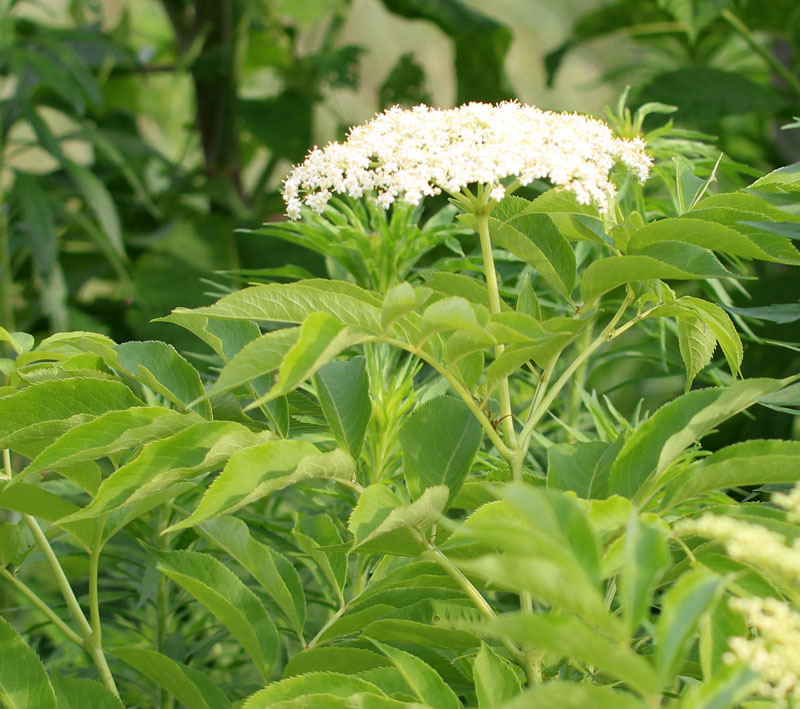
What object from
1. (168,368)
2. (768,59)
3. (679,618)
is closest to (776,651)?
(679,618)

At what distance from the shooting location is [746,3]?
126 centimetres

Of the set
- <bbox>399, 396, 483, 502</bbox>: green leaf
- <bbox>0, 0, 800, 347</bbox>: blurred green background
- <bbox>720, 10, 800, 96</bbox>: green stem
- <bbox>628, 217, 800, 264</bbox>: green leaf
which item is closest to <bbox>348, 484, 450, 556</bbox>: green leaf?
<bbox>399, 396, 483, 502</bbox>: green leaf

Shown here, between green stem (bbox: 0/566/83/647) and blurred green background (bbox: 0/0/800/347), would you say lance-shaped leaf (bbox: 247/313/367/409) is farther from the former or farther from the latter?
blurred green background (bbox: 0/0/800/347)

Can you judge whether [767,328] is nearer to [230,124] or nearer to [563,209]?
[563,209]

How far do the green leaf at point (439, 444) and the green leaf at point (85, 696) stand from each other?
0.15 metres

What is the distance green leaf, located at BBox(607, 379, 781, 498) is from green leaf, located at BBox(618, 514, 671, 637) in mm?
94

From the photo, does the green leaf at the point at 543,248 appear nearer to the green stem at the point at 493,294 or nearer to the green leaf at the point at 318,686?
the green stem at the point at 493,294

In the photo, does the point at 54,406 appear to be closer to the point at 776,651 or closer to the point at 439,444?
the point at 439,444

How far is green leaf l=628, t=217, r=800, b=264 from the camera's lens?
1.10ft

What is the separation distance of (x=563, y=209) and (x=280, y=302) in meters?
0.12

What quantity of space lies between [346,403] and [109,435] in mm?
89

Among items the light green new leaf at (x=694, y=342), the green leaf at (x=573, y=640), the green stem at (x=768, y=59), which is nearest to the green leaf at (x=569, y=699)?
the green leaf at (x=573, y=640)

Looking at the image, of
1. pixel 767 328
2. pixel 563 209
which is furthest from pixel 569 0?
pixel 563 209

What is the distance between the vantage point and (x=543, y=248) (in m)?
0.39
